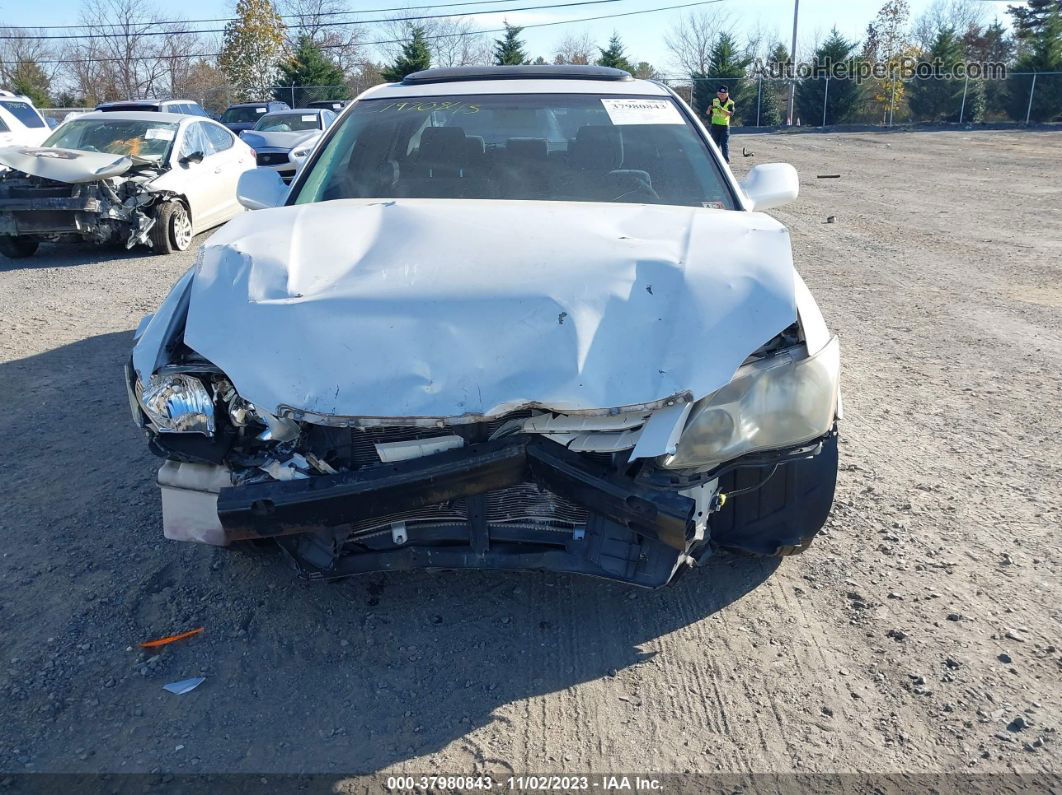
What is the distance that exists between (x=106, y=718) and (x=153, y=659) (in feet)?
0.90

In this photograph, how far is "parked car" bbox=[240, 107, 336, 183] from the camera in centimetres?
1526

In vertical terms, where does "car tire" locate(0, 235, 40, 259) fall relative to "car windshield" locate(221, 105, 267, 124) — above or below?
below

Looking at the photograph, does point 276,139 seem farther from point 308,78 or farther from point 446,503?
point 308,78

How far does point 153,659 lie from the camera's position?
2742 mm

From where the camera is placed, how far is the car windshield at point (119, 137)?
990 cm

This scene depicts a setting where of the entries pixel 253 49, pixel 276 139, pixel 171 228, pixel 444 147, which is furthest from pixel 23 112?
pixel 253 49

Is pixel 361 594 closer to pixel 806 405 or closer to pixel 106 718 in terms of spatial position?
pixel 106 718

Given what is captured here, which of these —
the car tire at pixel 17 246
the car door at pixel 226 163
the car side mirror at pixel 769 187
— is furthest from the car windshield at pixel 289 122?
the car side mirror at pixel 769 187

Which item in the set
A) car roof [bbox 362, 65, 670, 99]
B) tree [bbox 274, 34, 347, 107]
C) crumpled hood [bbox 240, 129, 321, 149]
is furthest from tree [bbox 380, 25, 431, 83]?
car roof [bbox 362, 65, 670, 99]

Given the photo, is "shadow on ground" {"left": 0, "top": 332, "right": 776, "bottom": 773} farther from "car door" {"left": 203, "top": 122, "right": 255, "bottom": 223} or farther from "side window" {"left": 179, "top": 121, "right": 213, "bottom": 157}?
"car door" {"left": 203, "top": 122, "right": 255, "bottom": 223}

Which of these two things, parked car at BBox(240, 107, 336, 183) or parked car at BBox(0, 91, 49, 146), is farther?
parked car at BBox(240, 107, 336, 183)

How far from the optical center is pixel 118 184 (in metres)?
9.17

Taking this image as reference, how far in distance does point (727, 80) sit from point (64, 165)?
1476 inches

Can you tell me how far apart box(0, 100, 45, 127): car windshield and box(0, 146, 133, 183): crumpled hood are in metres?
7.80
